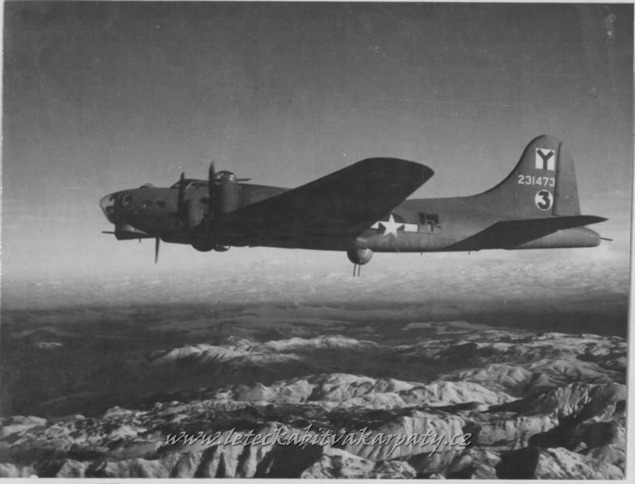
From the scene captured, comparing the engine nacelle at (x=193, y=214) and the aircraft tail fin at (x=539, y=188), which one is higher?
the aircraft tail fin at (x=539, y=188)

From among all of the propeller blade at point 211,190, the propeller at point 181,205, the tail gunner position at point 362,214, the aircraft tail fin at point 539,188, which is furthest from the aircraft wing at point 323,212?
the aircraft tail fin at point 539,188

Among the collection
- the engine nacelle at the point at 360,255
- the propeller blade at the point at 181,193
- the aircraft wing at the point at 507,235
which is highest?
the propeller blade at the point at 181,193

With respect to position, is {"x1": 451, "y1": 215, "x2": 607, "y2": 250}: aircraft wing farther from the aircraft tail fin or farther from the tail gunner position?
the aircraft tail fin

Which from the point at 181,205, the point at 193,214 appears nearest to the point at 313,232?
the point at 193,214

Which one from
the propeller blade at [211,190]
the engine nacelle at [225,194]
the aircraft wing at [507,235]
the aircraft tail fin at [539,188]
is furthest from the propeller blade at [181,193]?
the aircraft tail fin at [539,188]

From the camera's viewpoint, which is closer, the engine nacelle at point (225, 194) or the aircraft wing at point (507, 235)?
the engine nacelle at point (225, 194)

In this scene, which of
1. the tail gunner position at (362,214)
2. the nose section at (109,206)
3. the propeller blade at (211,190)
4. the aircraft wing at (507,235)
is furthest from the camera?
the aircraft wing at (507,235)

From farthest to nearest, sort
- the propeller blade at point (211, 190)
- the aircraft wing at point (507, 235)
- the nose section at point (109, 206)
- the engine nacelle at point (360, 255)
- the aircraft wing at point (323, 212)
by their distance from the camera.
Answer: the aircraft wing at point (507, 235) → the engine nacelle at point (360, 255) → the nose section at point (109, 206) → the propeller blade at point (211, 190) → the aircraft wing at point (323, 212)

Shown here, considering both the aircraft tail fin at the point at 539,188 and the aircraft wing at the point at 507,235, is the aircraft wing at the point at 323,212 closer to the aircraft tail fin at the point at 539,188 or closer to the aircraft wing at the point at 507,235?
the aircraft wing at the point at 507,235
